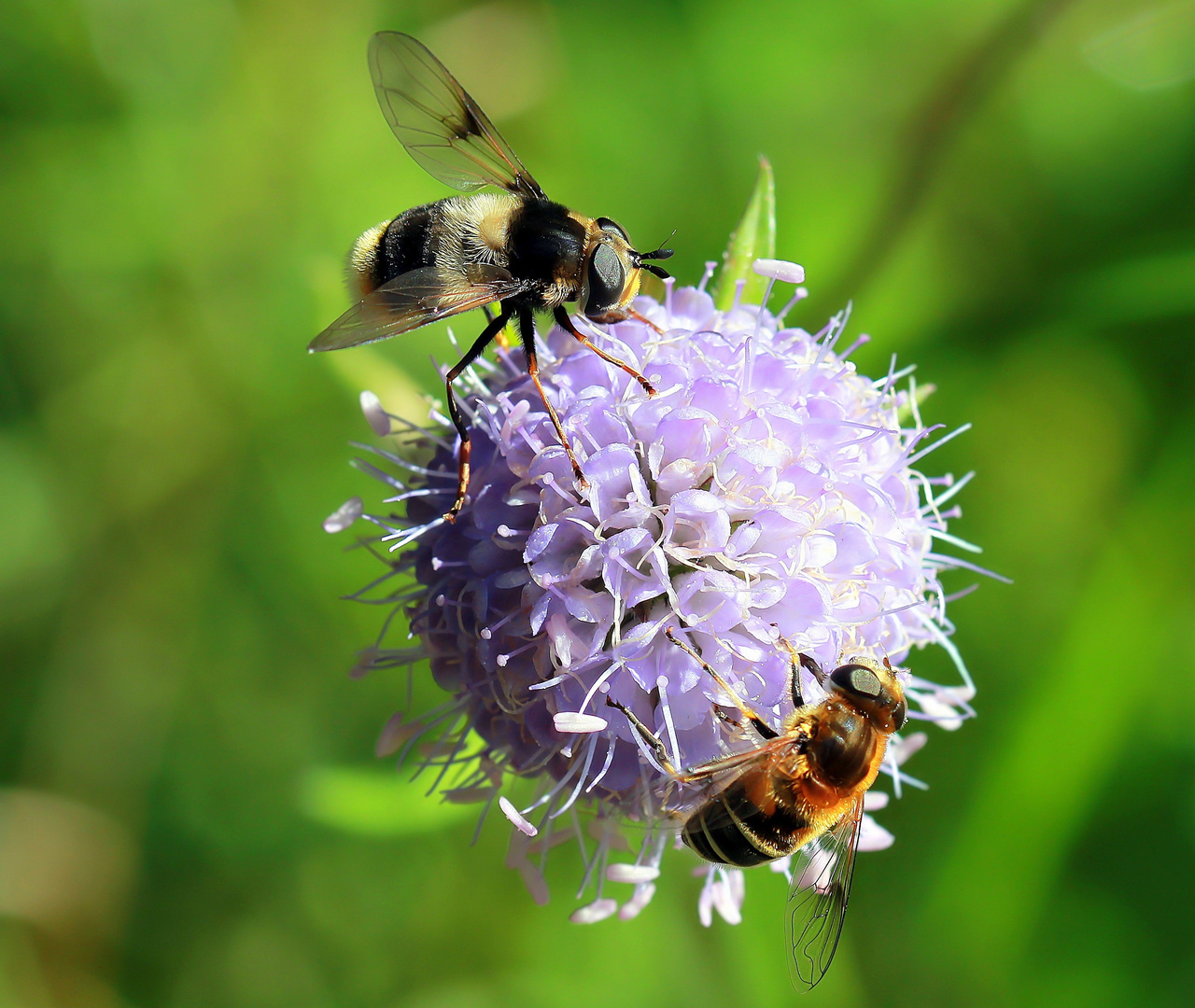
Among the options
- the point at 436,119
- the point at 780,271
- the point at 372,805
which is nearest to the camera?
the point at 780,271

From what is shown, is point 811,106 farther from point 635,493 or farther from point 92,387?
point 92,387

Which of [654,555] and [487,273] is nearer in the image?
[654,555]

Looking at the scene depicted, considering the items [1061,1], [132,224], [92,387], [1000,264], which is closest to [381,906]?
[92,387]

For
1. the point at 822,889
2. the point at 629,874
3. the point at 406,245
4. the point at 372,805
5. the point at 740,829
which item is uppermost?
the point at 406,245

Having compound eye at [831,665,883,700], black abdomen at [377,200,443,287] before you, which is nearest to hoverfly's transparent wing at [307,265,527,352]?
black abdomen at [377,200,443,287]

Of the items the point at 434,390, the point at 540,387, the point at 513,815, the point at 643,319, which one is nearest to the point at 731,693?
the point at 513,815

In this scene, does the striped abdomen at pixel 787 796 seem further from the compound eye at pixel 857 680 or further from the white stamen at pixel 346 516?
the white stamen at pixel 346 516

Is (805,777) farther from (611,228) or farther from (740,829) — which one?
(611,228)
